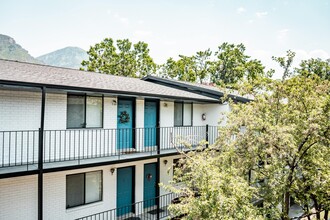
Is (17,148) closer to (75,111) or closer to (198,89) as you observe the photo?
(75,111)

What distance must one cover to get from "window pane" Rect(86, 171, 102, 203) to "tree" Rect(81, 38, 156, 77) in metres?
26.2

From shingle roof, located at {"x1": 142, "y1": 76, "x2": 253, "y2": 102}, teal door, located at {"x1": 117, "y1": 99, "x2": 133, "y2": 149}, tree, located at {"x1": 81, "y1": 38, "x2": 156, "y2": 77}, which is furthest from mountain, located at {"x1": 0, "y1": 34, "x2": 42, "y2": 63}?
teal door, located at {"x1": 117, "y1": 99, "x2": 133, "y2": 149}

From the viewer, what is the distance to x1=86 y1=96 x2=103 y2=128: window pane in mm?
11040

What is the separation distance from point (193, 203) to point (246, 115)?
389 cm

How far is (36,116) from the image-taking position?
9492 mm

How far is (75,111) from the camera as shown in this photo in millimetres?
10633

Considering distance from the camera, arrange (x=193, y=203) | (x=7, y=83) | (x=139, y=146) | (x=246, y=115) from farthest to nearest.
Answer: (x=139, y=146) < (x=246, y=115) < (x=7, y=83) < (x=193, y=203)

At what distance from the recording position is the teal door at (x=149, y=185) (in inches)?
523

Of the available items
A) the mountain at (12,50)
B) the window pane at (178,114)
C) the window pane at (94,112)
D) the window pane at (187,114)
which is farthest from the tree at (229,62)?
the mountain at (12,50)

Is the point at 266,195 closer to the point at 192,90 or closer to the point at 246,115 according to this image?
the point at 246,115

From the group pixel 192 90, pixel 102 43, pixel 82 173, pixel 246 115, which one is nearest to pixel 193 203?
pixel 246 115

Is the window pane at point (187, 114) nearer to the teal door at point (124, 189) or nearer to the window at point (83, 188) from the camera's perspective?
the teal door at point (124, 189)

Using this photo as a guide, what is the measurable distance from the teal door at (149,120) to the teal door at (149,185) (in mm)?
1233

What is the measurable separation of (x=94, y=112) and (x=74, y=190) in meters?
3.31
